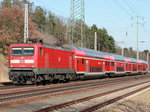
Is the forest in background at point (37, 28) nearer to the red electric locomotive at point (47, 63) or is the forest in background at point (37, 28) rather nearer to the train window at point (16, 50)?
the red electric locomotive at point (47, 63)

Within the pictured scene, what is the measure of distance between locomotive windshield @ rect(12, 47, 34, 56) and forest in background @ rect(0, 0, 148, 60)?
21.5ft

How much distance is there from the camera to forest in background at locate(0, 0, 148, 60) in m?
43.3

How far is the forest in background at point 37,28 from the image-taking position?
142 ft

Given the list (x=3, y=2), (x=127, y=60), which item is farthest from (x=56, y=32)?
(x=127, y=60)

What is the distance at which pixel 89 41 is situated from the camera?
8481 cm

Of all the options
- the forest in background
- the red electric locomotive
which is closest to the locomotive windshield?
the red electric locomotive

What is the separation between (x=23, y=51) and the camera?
22.7 meters

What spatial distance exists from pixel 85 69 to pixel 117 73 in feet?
49.5

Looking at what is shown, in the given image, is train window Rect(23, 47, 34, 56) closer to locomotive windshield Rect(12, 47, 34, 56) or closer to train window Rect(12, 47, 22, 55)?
locomotive windshield Rect(12, 47, 34, 56)

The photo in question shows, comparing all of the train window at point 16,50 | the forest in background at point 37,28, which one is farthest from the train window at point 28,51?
the forest in background at point 37,28

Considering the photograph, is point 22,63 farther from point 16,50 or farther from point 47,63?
point 47,63

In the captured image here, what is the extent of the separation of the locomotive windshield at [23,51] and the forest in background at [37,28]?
258 inches

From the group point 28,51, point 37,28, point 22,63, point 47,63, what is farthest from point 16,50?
point 37,28

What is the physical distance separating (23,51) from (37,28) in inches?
2040
